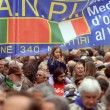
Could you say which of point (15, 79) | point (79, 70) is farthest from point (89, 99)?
point (79, 70)

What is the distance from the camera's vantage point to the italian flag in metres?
8.47

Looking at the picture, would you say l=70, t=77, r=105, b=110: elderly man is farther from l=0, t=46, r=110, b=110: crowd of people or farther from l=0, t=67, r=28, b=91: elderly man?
l=0, t=67, r=28, b=91: elderly man

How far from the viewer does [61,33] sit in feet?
29.2

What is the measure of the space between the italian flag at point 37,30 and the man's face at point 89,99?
307 centimetres

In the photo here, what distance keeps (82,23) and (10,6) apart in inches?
50.0

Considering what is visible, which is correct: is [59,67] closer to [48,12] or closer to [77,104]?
[48,12]

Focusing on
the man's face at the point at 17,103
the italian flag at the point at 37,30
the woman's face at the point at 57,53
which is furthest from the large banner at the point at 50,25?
the man's face at the point at 17,103

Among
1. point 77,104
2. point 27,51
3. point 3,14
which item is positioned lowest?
point 77,104

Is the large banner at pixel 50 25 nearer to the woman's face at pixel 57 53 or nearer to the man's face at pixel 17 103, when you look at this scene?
the woman's face at pixel 57 53

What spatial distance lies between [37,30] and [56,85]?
0.98 meters

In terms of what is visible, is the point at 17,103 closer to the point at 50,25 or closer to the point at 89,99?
the point at 89,99

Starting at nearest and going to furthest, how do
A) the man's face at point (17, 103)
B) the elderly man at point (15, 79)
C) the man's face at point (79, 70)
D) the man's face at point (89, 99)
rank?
1. the man's face at point (17, 103)
2. the man's face at point (89, 99)
3. the elderly man at point (15, 79)
4. the man's face at point (79, 70)

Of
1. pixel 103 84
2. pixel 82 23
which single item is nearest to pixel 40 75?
pixel 82 23

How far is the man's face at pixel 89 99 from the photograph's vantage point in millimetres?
5402
